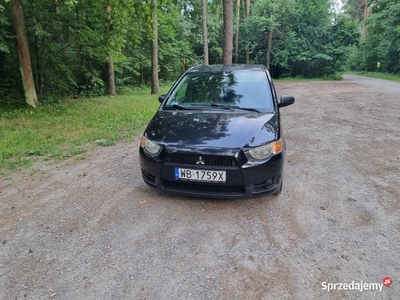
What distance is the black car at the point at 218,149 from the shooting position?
9.38ft

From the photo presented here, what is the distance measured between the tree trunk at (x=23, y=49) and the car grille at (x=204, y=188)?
8279mm

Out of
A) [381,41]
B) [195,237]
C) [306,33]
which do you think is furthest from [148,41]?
[381,41]

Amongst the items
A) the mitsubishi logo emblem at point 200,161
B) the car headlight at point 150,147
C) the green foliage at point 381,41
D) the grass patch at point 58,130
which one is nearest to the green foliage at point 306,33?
the green foliage at point 381,41

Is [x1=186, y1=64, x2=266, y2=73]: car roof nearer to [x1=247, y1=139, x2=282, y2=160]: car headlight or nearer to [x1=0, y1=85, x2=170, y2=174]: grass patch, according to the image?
[x1=247, y1=139, x2=282, y2=160]: car headlight

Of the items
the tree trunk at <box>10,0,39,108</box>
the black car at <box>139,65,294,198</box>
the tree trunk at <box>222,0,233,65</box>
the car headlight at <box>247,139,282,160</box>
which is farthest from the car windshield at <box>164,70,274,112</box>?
the tree trunk at <box>222,0,233,65</box>

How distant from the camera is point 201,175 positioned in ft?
9.51

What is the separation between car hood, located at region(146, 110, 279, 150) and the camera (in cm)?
293

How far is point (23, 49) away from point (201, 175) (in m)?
8.72


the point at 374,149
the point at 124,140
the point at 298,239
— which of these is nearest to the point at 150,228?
the point at 298,239

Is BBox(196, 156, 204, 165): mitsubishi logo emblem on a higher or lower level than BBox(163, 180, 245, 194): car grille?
higher

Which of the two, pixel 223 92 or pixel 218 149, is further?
pixel 223 92

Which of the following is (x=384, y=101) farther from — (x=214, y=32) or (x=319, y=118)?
(x=214, y=32)

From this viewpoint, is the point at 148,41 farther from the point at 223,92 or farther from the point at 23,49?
the point at 223,92

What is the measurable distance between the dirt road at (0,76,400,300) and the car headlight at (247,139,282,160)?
66 cm
